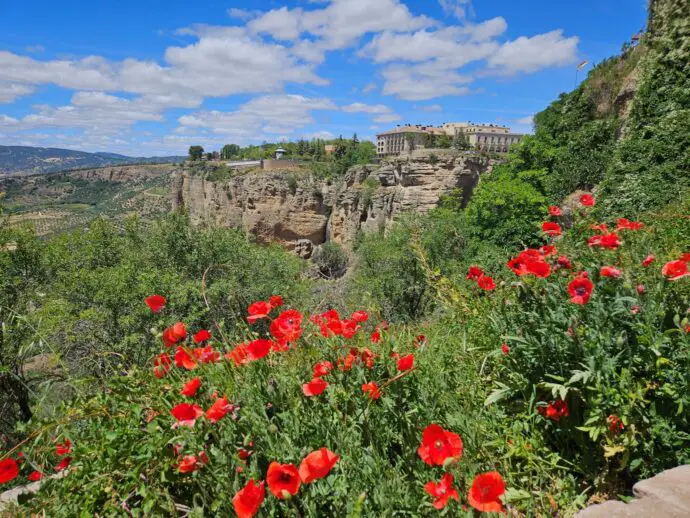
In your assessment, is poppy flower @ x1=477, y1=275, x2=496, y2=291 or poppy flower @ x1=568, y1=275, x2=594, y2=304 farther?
poppy flower @ x1=477, y1=275, x2=496, y2=291

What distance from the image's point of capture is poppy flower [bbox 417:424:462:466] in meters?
1.39

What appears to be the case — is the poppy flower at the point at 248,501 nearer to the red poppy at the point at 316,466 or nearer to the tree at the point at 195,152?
the red poppy at the point at 316,466

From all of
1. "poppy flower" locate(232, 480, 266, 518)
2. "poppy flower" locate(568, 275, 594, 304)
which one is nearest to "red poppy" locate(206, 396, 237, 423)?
"poppy flower" locate(232, 480, 266, 518)

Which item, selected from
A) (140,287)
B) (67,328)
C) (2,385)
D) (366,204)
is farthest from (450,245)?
(366,204)

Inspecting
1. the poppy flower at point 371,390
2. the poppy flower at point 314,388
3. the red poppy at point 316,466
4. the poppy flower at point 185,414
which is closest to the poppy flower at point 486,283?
the poppy flower at point 371,390

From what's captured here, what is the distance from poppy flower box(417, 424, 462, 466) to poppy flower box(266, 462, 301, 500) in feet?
1.44

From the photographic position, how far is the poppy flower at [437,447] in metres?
1.39

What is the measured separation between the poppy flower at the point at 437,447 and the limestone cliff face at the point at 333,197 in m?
31.3

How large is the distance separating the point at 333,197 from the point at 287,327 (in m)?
38.6

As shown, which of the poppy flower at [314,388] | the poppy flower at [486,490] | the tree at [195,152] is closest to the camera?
the poppy flower at [486,490]

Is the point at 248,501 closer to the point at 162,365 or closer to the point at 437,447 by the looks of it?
the point at 437,447

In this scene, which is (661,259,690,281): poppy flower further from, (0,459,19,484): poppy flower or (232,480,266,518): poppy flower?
(0,459,19,484): poppy flower

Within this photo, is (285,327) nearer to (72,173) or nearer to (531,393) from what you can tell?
(531,393)

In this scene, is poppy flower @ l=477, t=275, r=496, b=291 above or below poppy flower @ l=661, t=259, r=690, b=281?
below
